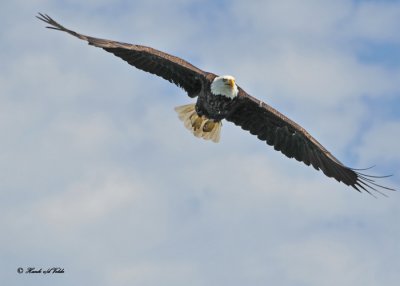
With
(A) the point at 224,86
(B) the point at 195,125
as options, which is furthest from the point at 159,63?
(B) the point at 195,125

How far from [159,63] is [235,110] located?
4.78ft

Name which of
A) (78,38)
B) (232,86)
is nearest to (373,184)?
(232,86)

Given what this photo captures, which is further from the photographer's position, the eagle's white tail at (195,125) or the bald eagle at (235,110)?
the eagle's white tail at (195,125)

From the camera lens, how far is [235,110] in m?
14.5

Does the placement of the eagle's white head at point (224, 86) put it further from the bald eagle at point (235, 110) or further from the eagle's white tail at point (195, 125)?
the eagle's white tail at point (195, 125)

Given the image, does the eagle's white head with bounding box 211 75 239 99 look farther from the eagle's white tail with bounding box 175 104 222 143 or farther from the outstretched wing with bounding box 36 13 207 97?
the eagle's white tail with bounding box 175 104 222 143

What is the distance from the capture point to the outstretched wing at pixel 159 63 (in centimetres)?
1347

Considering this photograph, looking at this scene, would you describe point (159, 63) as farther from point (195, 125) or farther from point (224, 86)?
point (195, 125)

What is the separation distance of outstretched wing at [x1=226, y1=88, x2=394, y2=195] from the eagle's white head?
0.29 meters

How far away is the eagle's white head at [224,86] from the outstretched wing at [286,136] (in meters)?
0.29

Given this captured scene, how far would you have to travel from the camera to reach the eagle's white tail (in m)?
15.2

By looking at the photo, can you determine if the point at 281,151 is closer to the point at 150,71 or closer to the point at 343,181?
the point at 343,181

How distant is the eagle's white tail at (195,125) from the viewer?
49.9 ft

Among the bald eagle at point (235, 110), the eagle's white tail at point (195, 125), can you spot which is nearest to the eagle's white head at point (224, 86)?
the bald eagle at point (235, 110)
